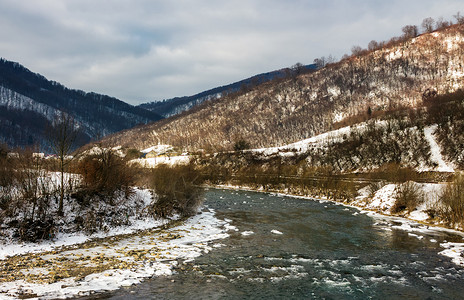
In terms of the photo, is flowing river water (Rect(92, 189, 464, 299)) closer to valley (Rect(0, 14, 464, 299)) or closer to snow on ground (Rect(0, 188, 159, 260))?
valley (Rect(0, 14, 464, 299))

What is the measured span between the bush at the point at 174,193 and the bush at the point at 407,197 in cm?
1984

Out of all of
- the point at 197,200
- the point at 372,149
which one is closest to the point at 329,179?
the point at 197,200

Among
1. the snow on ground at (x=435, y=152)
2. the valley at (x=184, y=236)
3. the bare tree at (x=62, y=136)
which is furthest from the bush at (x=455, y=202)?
the snow on ground at (x=435, y=152)

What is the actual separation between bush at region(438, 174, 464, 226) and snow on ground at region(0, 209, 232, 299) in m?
17.3

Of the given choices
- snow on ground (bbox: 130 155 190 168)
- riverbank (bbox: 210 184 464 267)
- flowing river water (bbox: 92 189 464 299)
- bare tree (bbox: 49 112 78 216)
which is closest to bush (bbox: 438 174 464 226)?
riverbank (bbox: 210 184 464 267)

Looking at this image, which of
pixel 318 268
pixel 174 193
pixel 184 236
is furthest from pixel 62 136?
pixel 318 268

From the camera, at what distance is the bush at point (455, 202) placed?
872 inches

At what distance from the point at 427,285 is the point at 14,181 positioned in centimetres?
2199

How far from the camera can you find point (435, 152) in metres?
67.4

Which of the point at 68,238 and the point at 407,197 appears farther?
the point at 407,197

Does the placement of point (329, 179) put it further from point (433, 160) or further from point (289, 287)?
point (289, 287)

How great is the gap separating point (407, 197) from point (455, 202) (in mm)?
6728

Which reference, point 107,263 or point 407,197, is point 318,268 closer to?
point 107,263

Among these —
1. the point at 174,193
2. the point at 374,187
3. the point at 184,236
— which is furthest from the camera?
the point at 374,187
